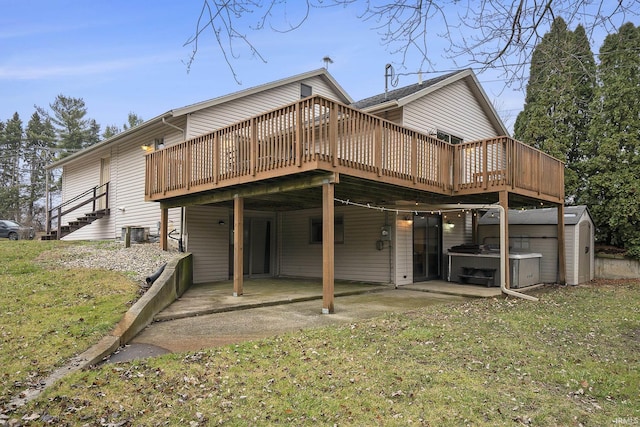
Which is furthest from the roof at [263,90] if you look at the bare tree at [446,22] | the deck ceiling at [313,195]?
the bare tree at [446,22]

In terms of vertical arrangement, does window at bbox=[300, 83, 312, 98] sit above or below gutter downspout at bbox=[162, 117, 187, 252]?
above

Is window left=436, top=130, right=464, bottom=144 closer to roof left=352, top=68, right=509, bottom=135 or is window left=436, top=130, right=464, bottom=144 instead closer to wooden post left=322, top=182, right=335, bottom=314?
roof left=352, top=68, right=509, bottom=135

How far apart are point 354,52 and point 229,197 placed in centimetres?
592

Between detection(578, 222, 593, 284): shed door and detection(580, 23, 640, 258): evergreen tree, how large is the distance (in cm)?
172

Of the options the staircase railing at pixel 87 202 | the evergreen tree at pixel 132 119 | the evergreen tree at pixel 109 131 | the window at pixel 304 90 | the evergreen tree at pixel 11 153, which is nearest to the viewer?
the window at pixel 304 90

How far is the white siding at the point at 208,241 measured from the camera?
11641mm

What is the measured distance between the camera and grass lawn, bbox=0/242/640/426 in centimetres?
322

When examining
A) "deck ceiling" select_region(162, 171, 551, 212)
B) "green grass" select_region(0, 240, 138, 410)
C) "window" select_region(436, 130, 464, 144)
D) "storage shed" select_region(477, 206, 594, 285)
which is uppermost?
"window" select_region(436, 130, 464, 144)

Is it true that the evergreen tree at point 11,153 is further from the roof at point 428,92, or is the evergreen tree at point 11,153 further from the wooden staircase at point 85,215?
the roof at point 428,92

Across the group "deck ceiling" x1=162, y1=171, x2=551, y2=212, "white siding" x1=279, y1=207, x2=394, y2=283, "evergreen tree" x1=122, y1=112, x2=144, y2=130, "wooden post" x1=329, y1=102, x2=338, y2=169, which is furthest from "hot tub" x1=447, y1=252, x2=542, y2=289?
"evergreen tree" x1=122, y1=112, x2=144, y2=130

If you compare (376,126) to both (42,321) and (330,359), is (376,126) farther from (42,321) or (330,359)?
(42,321)

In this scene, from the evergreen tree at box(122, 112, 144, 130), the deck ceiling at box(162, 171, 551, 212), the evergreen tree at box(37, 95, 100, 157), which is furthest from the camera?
the evergreen tree at box(122, 112, 144, 130)

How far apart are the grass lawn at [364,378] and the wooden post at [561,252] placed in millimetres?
5632

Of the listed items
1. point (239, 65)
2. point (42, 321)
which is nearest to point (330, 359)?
point (239, 65)
